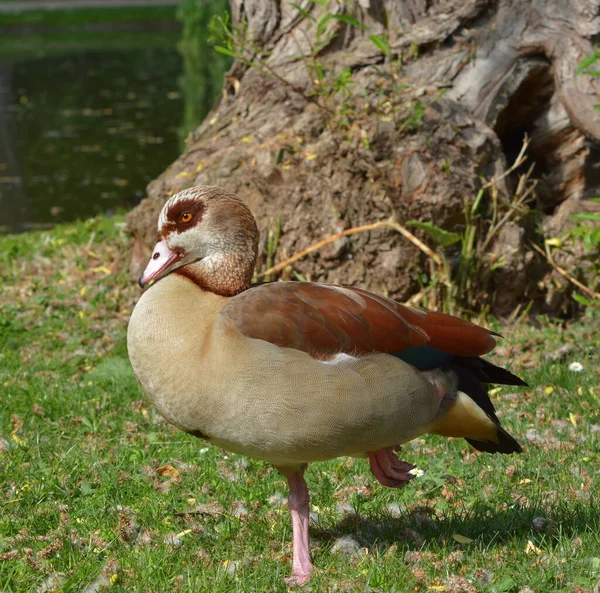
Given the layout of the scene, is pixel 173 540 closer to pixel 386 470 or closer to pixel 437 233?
pixel 386 470

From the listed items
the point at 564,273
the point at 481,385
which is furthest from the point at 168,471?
the point at 564,273

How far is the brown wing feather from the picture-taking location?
3.39 meters

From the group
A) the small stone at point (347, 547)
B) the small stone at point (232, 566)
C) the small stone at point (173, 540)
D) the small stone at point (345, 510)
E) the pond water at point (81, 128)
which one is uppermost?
the small stone at point (232, 566)

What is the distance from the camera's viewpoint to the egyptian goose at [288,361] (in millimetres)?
3293

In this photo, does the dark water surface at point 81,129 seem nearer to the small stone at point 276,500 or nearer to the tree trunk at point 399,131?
the tree trunk at point 399,131

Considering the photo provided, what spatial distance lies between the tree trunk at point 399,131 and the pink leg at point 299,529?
2.94m

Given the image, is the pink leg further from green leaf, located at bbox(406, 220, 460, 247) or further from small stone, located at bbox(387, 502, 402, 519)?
green leaf, located at bbox(406, 220, 460, 247)

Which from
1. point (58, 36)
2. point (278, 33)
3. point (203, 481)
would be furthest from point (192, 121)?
point (58, 36)

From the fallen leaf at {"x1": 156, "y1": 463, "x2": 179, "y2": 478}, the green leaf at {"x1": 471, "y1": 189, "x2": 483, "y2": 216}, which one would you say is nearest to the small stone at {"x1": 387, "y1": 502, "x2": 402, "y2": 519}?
the fallen leaf at {"x1": 156, "y1": 463, "x2": 179, "y2": 478}

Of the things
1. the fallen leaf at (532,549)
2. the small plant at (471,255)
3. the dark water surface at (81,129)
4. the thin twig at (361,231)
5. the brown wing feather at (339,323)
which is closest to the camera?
the brown wing feather at (339,323)

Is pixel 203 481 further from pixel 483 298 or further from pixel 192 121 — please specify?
pixel 192 121

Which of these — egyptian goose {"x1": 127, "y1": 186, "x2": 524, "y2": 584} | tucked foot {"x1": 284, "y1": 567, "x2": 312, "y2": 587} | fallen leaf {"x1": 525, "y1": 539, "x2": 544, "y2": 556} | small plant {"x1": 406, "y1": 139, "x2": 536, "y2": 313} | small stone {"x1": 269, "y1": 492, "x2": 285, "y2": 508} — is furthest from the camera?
small plant {"x1": 406, "y1": 139, "x2": 536, "y2": 313}

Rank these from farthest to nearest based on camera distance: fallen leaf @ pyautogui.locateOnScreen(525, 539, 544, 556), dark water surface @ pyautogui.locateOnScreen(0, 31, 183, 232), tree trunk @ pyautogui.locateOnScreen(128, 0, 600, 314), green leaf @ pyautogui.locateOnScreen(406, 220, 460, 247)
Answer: dark water surface @ pyautogui.locateOnScreen(0, 31, 183, 232), tree trunk @ pyautogui.locateOnScreen(128, 0, 600, 314), green leaf @ pyautogui.locateOnScreen(406, 220, 460, 247), fallen leaf @ pyautogui.locateOnScreen(525, 539, 544, 556)

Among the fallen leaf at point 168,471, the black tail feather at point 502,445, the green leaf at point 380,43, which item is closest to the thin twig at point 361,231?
the green leaf at point 380,43
